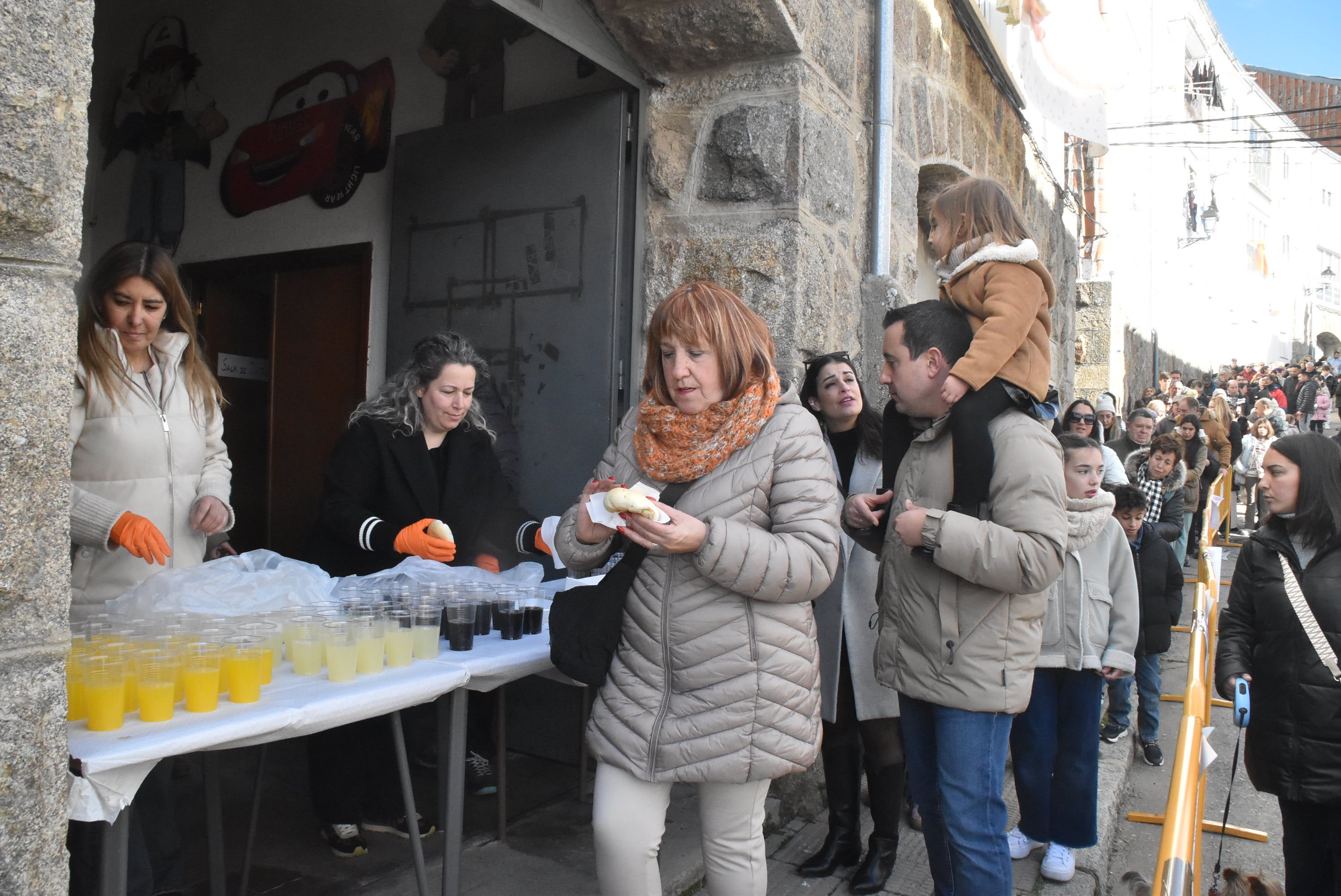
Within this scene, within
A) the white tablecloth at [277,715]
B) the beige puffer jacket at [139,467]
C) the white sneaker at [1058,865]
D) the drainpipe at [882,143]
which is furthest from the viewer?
the drainpipe at [882,143]

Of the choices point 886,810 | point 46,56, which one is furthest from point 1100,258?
point 46,56

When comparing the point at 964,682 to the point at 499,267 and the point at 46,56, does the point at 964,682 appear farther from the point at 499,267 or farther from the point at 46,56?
the point at 499,267

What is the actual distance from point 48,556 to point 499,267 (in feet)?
8.82

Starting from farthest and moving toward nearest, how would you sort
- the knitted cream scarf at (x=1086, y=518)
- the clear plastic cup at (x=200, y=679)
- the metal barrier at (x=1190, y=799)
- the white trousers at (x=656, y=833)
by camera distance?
the knitted cream scarf at (x=1086, y=518)
the white trousers at (x=656, y=833)
the clear plastic cup at (x=200, y=679)
the metal barrier at (x=1190, y=799)

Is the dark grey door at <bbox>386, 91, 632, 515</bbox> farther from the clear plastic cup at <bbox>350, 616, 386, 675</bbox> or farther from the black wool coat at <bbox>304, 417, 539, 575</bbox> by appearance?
the clear plastic cup at <bbox>350, 616, 386, 675</bbox>

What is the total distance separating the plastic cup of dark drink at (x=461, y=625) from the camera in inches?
91.8

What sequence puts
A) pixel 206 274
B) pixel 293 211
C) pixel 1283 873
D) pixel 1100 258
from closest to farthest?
pixel 1283 873
pixel 293 211
pixel 206 274
pixel 1100 258

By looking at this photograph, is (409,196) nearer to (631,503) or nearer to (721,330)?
(721,330)

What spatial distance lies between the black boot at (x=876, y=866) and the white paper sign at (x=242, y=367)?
3.91 meters

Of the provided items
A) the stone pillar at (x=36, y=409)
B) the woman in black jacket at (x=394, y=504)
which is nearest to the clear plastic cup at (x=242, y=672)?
the stone pillar at (x=36, y=409)

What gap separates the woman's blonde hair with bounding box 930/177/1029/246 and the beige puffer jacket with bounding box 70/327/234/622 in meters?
2.14

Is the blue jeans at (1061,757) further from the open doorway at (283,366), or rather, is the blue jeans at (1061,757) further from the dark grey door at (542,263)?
the open doorway at (283,366)

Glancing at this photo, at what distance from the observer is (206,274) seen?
525cm

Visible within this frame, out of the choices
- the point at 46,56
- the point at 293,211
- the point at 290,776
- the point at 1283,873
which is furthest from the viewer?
the point at 293,211
